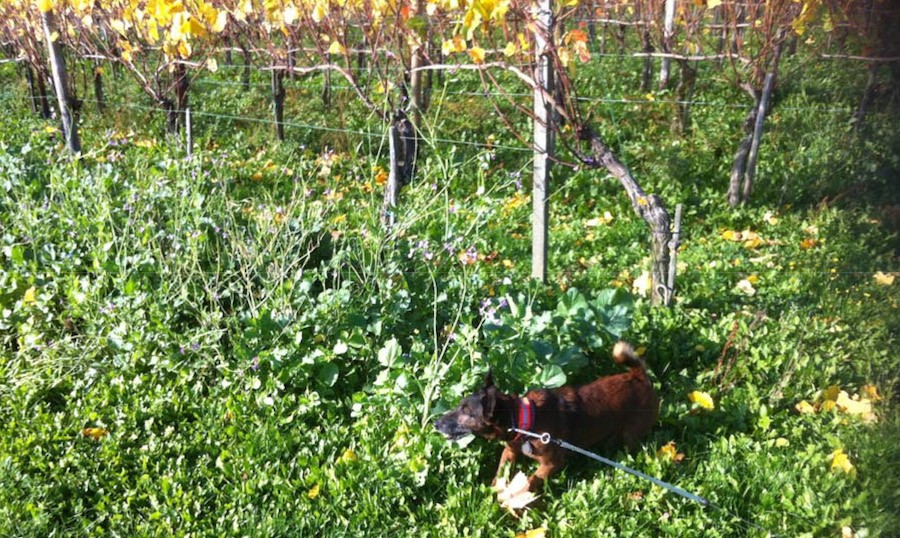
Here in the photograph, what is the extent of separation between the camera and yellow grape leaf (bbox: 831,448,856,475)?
9.36 feet

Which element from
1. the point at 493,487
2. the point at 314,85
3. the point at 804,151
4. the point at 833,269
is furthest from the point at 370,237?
→ the point at 314,85

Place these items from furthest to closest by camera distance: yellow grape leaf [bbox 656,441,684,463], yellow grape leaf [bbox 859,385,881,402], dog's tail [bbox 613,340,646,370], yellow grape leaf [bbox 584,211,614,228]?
yellow grape leaf [bbox 584,211,614,228] < dog's tail [bbox 613,340,646,370] < yellow grape leaf [bbox 656,441,684,463] < yellow grape leaf [bbox 859,385,881,402]

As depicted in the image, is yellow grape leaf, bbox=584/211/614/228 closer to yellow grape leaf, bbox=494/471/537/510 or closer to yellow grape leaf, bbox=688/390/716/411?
yellow grape leaf, bbox=688/390/716/411

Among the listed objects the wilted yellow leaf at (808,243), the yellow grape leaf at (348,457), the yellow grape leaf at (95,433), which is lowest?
the yellow grape leaf at (348,457)

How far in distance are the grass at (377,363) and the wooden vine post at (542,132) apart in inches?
10.4

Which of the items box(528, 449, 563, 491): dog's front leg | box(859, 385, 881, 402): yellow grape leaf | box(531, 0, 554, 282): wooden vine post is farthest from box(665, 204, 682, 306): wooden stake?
box(859, 385, 881, 402): yellow grape leaf

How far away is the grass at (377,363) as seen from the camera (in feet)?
9.78

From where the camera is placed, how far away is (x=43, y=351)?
3938mm

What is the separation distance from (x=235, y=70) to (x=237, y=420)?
9.55m

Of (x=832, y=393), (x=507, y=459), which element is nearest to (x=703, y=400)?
(x=832, y=393)

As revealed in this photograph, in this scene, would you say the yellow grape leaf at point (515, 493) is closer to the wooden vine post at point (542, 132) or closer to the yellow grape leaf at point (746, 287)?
the wooden vine post at point (542, 132)

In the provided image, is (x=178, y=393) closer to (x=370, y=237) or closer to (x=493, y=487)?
(x=370, y=237)

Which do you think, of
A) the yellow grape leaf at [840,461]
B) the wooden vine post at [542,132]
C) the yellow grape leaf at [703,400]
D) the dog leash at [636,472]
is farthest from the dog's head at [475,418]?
the wooden vine post at [542,132]

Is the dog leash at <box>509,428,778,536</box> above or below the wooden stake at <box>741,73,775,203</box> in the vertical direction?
below
